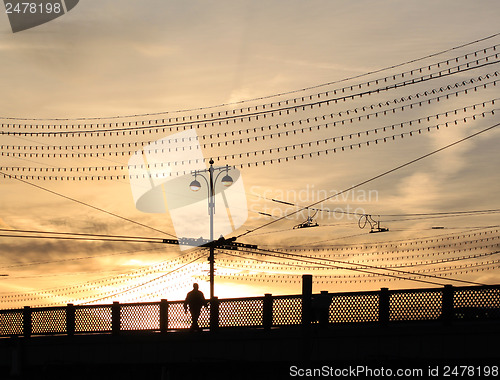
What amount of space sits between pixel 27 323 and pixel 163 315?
222 inches

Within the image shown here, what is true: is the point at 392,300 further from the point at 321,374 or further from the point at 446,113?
the point at 446,113

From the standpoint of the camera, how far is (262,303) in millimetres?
24859

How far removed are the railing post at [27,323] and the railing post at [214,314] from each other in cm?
711

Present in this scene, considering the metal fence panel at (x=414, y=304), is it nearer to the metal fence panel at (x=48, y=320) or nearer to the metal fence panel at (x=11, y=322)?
the metal fence panel at (x=48, y=320)

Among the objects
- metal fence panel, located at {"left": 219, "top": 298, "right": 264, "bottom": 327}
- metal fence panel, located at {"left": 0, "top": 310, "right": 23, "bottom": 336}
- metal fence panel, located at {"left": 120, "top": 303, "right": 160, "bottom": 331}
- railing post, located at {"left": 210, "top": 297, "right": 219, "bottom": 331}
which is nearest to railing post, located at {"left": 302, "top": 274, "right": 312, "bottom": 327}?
metal fence panel, located at {"left": 219, "top": 298, "right": 264, "bottom": 327}

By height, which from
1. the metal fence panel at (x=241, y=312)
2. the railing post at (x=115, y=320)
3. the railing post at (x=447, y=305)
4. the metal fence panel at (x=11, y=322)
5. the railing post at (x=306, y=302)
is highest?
the railing post at (x=306, y=302)

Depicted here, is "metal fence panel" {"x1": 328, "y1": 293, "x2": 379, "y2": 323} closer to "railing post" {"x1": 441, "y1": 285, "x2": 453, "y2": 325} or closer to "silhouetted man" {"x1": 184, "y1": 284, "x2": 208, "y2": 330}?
"railing post" {"x1": 441, "y1": 285, "x2": 453, "y2": 325}

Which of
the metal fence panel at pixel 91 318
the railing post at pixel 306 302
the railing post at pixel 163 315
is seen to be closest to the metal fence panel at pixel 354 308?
the railing post at pixel 163 315

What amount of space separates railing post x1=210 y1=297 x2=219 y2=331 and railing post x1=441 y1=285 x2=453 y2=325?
6.38 m

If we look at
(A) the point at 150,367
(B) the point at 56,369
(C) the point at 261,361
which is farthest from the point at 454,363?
(B) the point at 56,369

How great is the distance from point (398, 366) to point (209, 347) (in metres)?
5.24

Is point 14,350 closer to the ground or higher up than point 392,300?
closer to the ground

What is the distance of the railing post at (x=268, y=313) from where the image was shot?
24484 millimetres

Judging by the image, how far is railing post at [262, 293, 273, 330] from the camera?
24.5 m
